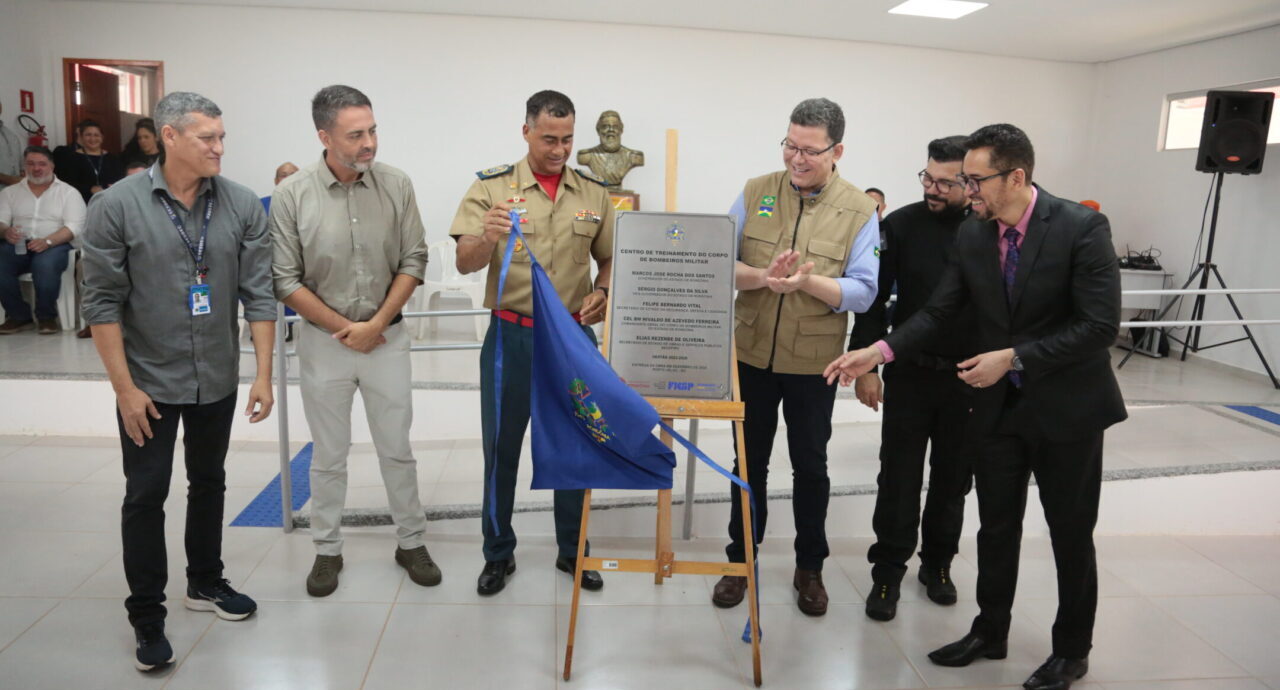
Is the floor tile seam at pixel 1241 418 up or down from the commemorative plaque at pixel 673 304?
down

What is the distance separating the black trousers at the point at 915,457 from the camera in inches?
117

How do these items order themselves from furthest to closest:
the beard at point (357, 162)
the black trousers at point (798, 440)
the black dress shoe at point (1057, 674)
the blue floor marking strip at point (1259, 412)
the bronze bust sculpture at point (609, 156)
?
1. the bronze bust sculpture at point (609, 156)
2. the blue floor marking strip at point (1259, 412)
3. the black trousers at point (798, 440)
4. the beard at point (357, 162)
5. the black dress shoe at point (1057, 674)

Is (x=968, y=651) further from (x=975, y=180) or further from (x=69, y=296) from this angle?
(x=69, y=296)

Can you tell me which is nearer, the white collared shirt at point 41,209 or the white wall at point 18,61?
the white collared shirt at point 41,209

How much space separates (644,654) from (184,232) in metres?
1.91

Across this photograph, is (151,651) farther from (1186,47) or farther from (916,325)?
(1186,47)

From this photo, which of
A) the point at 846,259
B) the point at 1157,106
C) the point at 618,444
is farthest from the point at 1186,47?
the point at 618,444

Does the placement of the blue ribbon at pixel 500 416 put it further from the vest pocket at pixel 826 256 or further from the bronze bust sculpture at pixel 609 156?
the bronze bust sculpture at pixel 609 156

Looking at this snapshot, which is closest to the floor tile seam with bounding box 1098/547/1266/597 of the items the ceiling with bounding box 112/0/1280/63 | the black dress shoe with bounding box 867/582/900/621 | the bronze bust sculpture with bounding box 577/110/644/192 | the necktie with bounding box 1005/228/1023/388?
the black dress shoe with bounding box 867/582/900/621

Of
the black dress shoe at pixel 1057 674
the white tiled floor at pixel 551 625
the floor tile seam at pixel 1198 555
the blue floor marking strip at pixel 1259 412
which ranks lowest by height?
the white tiled floor at pixel 551 625

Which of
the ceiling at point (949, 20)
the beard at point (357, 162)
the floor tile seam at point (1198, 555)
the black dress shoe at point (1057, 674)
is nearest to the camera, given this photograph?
the black dress shoe at point (1057, 674)

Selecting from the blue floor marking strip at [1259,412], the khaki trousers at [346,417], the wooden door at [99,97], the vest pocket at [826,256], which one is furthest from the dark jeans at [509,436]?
the wooden door at [99,97]

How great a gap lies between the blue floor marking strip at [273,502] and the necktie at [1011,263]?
2930mm

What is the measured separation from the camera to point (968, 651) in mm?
2779
